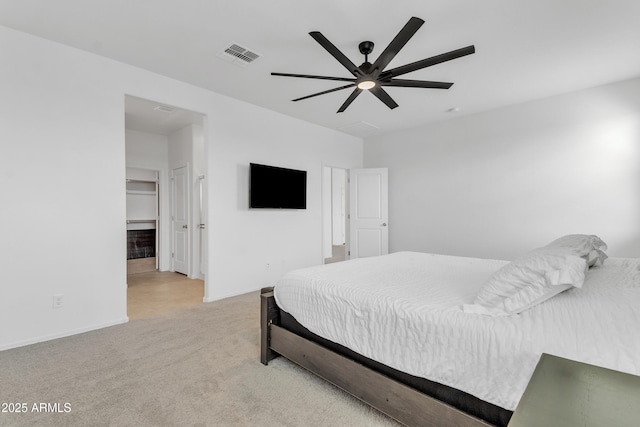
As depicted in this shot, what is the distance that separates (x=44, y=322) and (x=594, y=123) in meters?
6.39

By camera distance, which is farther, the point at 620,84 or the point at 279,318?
the point at 620,84

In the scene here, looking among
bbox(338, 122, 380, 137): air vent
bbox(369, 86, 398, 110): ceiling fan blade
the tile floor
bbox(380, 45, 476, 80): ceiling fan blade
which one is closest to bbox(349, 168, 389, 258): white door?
bbox(338, 122, 380, 137): air vent

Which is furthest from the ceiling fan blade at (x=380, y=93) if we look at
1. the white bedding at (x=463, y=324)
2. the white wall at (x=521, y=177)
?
the white wall at (x=521, y=177)

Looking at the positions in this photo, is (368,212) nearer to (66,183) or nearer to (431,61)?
(431,61)

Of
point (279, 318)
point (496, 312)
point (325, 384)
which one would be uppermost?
point (496, 312)

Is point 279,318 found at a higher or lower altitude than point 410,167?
lower

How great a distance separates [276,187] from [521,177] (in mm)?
3595

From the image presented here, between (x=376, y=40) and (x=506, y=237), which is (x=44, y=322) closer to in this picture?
(x=376, y=40)

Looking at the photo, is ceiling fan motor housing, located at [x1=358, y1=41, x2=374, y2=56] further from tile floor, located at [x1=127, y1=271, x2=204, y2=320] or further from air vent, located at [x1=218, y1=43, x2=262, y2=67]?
tile floor, located at [x1=127, y1=271, x2=204, y2=320]

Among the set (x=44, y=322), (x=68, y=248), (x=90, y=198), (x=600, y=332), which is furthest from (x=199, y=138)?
(x=600, y=332)

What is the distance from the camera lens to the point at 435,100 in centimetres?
405

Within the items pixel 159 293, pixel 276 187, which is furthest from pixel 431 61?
pixel 159 293

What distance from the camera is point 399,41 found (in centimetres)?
196

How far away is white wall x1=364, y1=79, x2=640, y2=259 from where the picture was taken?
352cm
